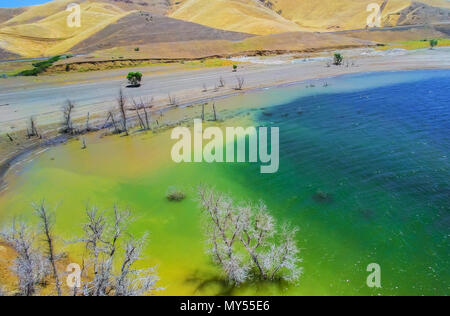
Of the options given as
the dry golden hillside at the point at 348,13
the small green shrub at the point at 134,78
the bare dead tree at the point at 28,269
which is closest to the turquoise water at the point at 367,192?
the bare dead tree at the point at 28,269

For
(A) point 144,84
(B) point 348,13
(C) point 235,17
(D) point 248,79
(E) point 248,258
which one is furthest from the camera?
(B) point 348,13

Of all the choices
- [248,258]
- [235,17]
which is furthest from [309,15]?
[248,258]

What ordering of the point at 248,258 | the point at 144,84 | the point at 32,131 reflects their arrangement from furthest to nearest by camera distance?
the point at 144,84 < the point at 32,131 < the point at 248,258

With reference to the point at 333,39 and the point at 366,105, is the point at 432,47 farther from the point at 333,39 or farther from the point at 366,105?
the point at 366,105

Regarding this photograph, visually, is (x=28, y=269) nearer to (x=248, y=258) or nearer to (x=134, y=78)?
(x=248, y=258)

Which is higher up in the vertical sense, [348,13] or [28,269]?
[348,13]


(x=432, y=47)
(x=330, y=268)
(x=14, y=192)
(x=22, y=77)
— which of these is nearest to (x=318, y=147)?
(x=330, y=268)

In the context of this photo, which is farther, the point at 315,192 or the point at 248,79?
the point at 248,79

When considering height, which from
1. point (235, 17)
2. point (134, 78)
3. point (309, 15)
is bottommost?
point (134, 78)
